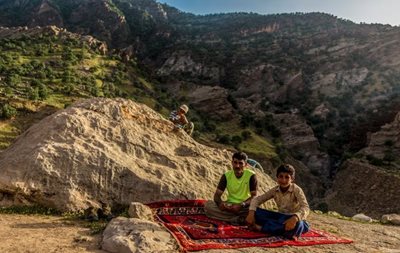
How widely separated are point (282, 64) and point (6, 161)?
10370 centimetres

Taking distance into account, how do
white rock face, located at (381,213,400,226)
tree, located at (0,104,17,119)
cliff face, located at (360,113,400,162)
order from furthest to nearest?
1. cliff face, located at (360,113,400,162)
2. tree, located at (0,104,17,119)
3. white rock face, located at (381,213,400,226)

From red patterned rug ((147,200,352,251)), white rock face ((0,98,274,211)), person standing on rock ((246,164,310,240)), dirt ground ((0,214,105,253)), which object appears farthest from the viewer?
white rock face ((0,98,274,211))

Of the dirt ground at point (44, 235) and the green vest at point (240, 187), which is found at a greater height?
the green vest at point (240, 187)

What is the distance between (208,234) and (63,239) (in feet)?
8.98

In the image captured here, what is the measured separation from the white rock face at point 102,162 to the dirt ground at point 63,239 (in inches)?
31.7

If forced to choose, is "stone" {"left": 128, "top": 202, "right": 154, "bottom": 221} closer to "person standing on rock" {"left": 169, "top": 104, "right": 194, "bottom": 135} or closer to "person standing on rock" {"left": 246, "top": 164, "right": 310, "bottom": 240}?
"person standing on rock" {"left": 246, "top": 164, "right": 310, "bottom": 240}

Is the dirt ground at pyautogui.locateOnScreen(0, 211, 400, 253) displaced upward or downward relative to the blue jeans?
downward

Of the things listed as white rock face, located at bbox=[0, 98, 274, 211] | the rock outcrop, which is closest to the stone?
white rock face, located at bbox=[0, 98, 274, 211]

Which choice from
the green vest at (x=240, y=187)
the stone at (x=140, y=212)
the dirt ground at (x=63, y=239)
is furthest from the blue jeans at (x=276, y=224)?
the stone at (x=140, y=212)

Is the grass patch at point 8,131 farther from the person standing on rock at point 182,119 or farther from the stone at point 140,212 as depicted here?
the stone at point 140,212

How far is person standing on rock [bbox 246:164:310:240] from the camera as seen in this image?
898cm

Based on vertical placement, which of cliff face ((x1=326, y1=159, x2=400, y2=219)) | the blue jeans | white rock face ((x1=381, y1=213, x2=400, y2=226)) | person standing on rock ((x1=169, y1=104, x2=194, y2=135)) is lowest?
cliff face ((x1=326, y1=159, x2=400, y2=219))

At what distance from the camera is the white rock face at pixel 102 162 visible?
33.4 feet

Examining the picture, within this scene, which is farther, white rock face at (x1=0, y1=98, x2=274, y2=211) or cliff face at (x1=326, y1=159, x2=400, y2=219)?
cliff face at (x1=326, y1=159, x2=400, y2=219)
